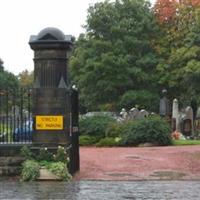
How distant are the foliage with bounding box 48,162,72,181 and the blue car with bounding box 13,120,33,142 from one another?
1.64 m

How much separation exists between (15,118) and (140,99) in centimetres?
3965

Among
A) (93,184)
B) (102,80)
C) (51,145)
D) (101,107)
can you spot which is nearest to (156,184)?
(93,184)

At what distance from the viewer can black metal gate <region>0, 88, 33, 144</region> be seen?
1852 centimetres

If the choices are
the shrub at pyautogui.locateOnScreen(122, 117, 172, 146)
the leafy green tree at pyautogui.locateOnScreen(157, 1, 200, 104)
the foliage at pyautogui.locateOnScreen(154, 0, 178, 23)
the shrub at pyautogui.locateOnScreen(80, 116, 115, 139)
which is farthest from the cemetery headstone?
the foliage at pyautogui.locateOnScreen(154, 0, 178, 23)

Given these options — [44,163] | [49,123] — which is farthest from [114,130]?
[44,163]

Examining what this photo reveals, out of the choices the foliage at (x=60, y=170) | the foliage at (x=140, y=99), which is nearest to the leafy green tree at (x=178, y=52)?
the foliage at (x=140, y=99)

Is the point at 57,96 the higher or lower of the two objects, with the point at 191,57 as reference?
lower

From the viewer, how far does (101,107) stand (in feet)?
212

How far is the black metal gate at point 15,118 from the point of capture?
18.5 metres

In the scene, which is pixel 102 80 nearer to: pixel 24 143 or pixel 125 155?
pixel 125 155

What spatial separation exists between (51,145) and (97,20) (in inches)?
1727

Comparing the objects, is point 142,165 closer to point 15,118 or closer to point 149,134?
point 15,118

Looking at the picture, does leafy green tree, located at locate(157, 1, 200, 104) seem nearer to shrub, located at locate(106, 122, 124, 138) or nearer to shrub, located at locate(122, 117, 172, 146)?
shrub, located at locate(106, 122, 124, 138)

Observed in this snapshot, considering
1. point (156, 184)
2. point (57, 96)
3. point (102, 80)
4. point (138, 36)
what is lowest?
point (156, 184)
